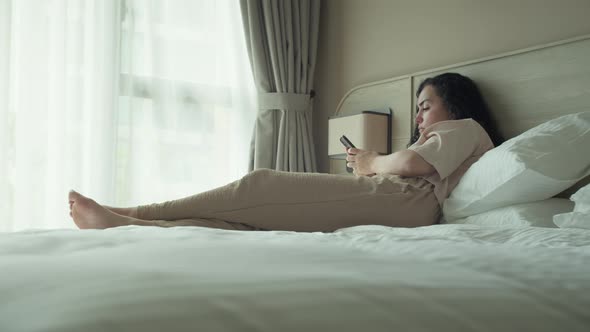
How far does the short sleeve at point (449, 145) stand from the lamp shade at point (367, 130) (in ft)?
2.38

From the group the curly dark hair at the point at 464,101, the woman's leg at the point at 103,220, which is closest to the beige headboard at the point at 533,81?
the curly dark hair at the point at 464,101

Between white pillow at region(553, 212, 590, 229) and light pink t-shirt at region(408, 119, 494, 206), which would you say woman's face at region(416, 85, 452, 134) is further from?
white pillow at region(553, 212, 590, 229)

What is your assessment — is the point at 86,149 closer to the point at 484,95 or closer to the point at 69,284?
the point at 484,95

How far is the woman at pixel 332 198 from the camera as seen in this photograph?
170 cm

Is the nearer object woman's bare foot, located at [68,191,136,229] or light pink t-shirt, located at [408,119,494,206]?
woman's bare foot, located at [68,191,136,229]

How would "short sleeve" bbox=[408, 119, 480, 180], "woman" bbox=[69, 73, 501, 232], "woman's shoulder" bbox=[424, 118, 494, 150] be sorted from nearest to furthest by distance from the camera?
"woman" bbox=[69, 73, 501, 232]
"short sleeve" bbox=[408, 119, 480, 180]
"woman's shoulder" bbox=[424, 118, 494, 150]

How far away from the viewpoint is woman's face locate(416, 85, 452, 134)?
2.41 metres

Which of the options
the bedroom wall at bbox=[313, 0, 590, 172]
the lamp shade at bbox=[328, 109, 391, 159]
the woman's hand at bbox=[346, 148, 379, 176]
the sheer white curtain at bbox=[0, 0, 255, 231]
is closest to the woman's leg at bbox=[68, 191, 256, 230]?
the woman's hand at bbox=[346, 148, 379, 176]

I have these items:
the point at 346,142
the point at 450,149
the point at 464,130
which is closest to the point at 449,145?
the point at 450,149

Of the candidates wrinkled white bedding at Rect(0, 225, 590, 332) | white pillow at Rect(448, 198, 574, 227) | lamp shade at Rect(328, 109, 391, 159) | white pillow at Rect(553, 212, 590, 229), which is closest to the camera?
wrinkled white bedding at Rect(0, 225, 590, 332)

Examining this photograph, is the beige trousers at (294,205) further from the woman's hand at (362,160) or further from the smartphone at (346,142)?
the smartphone at (346,142)

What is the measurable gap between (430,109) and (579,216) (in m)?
1.15

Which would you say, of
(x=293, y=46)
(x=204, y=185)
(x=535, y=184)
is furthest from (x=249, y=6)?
(x=535, y=184)

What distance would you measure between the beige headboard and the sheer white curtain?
1219 millimetres
